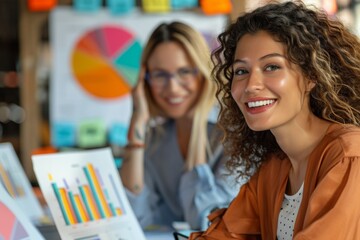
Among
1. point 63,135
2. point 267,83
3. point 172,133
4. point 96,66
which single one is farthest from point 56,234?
point 96,66

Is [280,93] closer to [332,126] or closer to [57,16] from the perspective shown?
[332,126]

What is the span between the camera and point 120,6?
267 centimetres

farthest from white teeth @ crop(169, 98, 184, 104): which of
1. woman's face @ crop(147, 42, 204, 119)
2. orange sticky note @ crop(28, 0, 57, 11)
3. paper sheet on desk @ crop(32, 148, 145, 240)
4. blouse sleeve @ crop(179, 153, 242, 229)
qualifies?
orange sticky note @ crop(28, 0, 57, 11)

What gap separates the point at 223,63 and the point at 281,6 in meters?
0.22

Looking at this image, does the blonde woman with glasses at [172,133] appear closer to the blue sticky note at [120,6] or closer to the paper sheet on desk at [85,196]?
the paper sheet on desk at [85,196]

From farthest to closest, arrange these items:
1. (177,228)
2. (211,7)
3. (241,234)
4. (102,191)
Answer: (211,7), (177,228), (102,191), (241,234)

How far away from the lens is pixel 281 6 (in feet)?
3.57

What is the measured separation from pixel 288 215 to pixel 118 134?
1.70 meters

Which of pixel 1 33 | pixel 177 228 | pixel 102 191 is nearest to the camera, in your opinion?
pixel 102 191

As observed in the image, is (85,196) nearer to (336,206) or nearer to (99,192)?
(99,192)

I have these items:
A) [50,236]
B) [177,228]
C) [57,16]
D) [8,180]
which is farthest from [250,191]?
[57,16]

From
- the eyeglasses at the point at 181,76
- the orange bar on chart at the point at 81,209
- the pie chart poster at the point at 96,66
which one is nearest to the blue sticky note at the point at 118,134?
the pie chart poster at the point at 96,66

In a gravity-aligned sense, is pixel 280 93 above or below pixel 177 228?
above

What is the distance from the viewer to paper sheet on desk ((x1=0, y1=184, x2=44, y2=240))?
1080mm
